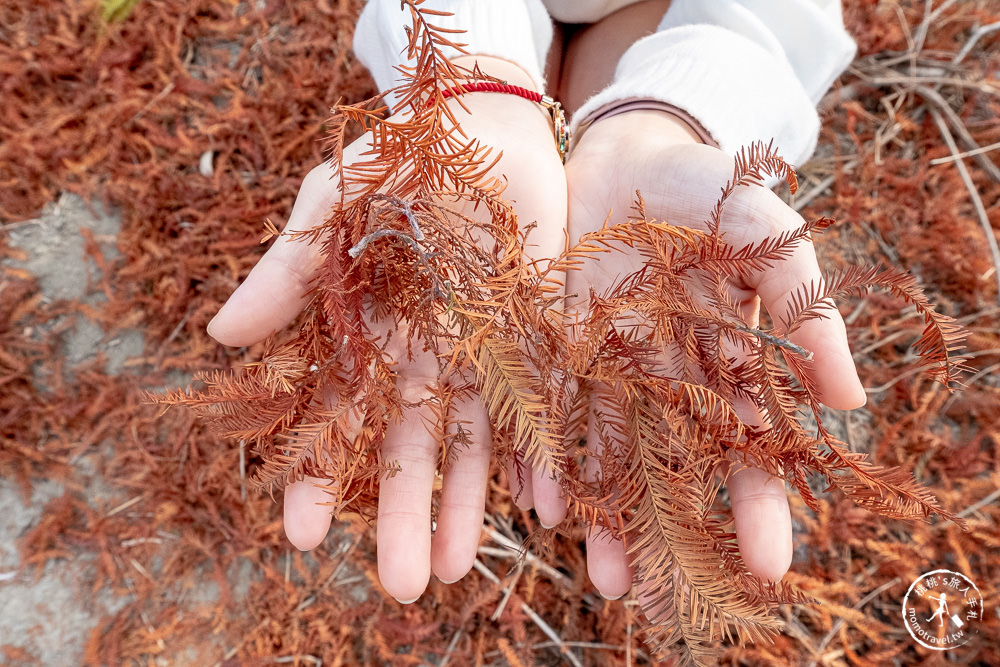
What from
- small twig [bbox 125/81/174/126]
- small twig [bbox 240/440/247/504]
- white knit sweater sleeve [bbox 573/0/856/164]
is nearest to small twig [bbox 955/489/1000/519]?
white knit sweater sleeve [bbox 573/0/856/164]

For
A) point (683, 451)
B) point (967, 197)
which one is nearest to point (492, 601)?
point (683, 451)

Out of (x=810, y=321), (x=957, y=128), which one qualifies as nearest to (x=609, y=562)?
(x=810, y=321)

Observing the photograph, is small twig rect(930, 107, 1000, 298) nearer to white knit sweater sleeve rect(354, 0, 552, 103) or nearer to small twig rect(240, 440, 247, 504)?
white knit sweater sleeve rect(354, 0, 552, 103)

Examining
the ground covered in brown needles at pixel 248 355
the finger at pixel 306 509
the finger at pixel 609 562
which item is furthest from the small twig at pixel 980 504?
the finger at pixel 306 509

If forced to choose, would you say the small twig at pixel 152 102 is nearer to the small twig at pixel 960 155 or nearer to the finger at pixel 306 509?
the finger at pixel 306 509

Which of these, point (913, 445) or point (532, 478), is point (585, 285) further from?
point (913, 445)

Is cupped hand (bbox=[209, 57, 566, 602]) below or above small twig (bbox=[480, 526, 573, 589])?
above

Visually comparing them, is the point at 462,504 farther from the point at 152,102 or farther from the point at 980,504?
the point at 152,102

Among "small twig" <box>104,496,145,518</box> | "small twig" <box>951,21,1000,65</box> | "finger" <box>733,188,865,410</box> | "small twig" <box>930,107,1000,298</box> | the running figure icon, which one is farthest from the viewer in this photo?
"small twig" <box>951,21,1000,65</box>
